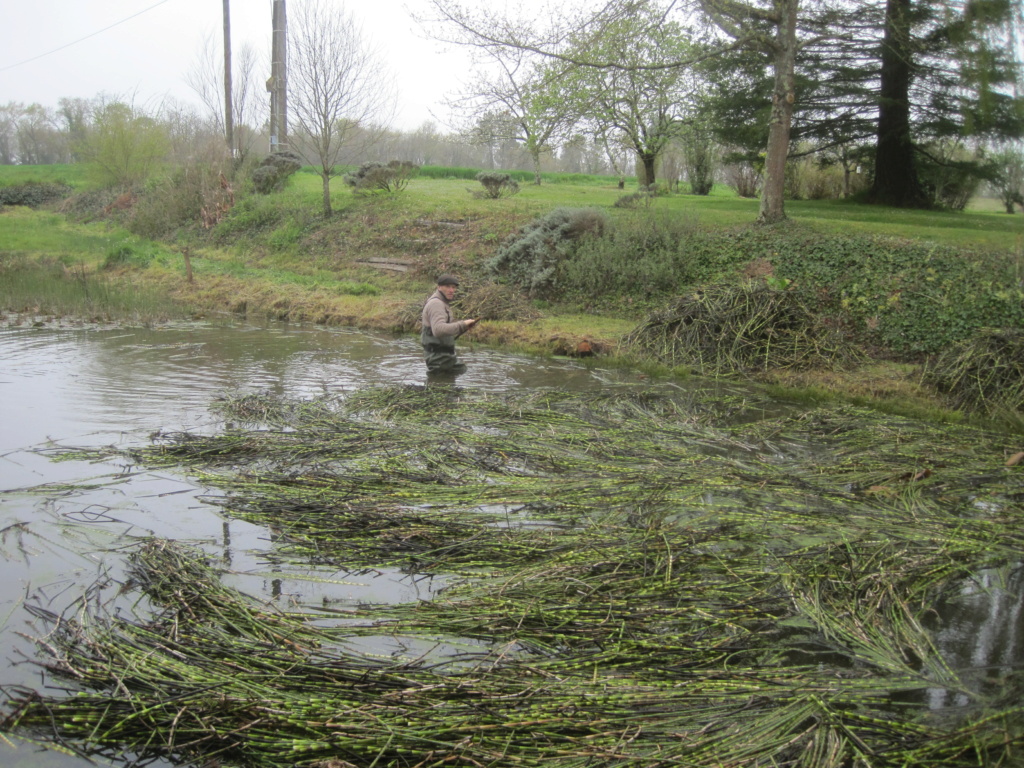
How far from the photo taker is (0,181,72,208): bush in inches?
1580

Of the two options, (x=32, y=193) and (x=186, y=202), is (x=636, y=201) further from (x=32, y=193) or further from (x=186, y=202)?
(x=32, y=193)

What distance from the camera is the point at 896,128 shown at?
18609 mm

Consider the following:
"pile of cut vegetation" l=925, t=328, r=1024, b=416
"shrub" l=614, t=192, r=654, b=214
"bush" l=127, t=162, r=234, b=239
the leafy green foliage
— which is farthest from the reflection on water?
"bush" l=127, t=162, r=234, b=239

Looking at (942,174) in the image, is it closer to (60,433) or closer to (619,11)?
(619,11)

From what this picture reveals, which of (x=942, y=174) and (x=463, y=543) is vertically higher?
(x=942, y=174)

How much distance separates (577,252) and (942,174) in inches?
352

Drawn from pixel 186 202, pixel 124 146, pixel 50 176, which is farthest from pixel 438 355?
pixel 50 176

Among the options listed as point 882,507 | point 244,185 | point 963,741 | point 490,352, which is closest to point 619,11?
point 490,352

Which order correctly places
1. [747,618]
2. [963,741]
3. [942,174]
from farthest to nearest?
[942,174]
[747,618]
[963,741]

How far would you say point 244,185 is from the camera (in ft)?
94.4

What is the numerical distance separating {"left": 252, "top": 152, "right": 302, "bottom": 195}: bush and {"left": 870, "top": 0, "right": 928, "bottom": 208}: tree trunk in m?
20.0

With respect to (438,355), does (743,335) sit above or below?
above

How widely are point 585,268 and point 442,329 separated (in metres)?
6.46

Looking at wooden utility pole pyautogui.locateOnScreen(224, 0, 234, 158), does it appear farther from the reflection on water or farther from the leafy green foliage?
the reflection on water
